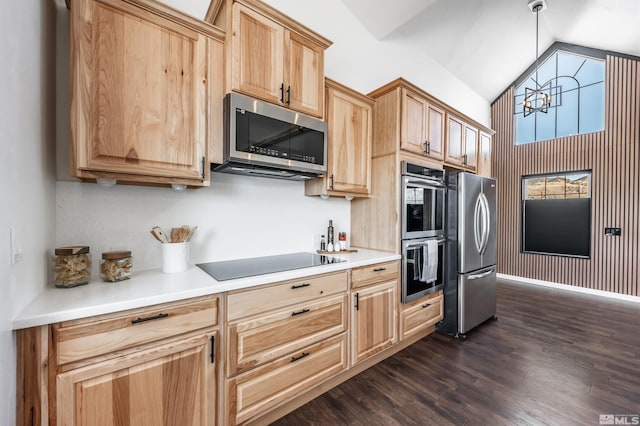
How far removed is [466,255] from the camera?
285 cm

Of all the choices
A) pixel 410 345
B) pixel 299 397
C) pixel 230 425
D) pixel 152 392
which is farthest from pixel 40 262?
pixel 410 345

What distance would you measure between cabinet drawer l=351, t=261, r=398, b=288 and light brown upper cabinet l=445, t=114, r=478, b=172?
1.53m

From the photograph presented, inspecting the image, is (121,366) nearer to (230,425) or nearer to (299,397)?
(230,425)

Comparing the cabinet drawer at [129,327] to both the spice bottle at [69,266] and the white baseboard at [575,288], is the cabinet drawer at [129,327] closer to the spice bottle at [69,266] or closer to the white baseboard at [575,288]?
the spice bottle at [69,266]

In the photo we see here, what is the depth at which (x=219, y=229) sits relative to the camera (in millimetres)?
2016

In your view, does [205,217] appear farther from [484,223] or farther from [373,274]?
[484,223]

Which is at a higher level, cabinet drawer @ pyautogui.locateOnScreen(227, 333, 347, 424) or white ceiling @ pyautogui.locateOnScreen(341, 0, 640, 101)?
white ceiling @ pyautogui.locateOnScreen(341, 0, 640, 101)

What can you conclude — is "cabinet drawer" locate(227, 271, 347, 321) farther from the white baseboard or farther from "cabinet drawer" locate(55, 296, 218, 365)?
the white baseboard

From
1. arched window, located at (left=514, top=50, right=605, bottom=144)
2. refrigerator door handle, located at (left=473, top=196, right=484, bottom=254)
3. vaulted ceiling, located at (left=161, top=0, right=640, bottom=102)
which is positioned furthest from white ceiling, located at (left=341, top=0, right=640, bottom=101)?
refrigerator door handle, located at (left=473, top=196, right=484, bottom=254)

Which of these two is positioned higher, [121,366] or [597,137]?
[597,137]

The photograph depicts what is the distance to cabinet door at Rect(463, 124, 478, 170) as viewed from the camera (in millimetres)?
3359

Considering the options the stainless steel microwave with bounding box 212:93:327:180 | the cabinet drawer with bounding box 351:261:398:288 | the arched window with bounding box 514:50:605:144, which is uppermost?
the arched window with bounding box 514:50:605:144

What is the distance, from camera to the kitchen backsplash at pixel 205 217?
5.01 ft

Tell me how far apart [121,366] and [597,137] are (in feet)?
22.1
